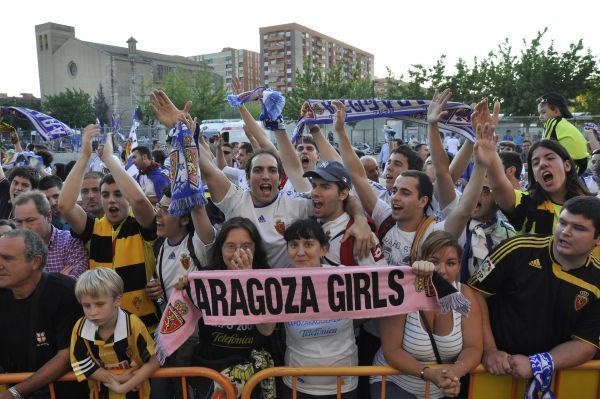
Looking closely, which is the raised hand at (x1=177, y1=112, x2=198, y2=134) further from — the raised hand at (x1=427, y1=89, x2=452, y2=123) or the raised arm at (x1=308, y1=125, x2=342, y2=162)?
the raised hand at (x1=427, y1=89, x2=452, y2=123)

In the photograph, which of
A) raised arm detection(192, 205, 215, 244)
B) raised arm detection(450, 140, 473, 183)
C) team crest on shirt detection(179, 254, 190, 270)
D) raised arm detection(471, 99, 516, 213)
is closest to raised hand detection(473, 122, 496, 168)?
raised arm detection(471, 99, 516, 213)

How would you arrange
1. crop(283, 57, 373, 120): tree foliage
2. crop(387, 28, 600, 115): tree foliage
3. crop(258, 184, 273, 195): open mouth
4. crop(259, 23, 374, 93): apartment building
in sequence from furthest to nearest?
1. crop(259, 23, 374, 93): apartment building
2. crop(283, 57, 373, 120): tree foliage
3. crop(387, 28, 600, 115): tree foliage
4. crop(258, 184, 273, 195): open mouth

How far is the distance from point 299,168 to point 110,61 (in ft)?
272

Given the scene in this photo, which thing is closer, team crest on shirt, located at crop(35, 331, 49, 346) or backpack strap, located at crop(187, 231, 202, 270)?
team crest on shirt, located at crop(35, 331, 49, 346)

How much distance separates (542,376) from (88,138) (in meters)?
4.03

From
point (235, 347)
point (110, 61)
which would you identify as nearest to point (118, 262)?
point (235, 347)

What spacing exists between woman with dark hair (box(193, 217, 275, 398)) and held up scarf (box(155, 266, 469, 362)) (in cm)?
18

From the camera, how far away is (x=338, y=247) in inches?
133

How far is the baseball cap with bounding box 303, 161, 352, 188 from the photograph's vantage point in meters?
3.57

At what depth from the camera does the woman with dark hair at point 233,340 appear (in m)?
2.94

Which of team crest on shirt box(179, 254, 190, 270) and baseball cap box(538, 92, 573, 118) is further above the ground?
baseball cap box(538, 92, 573, 118)

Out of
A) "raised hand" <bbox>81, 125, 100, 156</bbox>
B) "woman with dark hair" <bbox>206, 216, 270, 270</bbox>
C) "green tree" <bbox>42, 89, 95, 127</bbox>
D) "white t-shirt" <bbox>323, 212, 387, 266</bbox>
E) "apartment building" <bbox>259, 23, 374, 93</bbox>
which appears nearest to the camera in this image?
"woman with dark hair" <bbox>206, 216, 270, 270</bbox>

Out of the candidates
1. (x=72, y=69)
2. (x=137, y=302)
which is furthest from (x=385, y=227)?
(x=72, y=69)

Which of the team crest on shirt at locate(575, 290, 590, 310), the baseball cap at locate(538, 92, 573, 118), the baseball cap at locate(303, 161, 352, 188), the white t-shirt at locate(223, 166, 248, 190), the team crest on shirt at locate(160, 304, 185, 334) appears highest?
the baseball cap at locate(538, 92, 573, 118)
